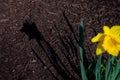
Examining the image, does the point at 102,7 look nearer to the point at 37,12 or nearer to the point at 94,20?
the point at 94,20

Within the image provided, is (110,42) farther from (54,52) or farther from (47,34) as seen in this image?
(47,34)

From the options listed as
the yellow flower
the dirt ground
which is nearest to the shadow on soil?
the dirt ground

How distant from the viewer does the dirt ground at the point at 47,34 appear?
2242 mm

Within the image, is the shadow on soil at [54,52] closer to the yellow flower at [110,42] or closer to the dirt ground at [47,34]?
the dirt ground at [47,34]

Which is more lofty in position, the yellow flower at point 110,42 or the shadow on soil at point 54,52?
the yellow flower at point 110,42

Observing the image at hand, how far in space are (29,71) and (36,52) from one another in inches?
8.7

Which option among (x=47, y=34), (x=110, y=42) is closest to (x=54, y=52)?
(x=47, y=34)

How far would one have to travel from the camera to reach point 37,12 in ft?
9.17

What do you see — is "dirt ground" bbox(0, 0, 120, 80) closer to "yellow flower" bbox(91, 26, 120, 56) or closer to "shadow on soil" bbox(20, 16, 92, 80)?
"shadow on soil" bbox(20, 16, 92, 80)

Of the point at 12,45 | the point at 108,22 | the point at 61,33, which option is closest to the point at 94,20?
the point at 108,22

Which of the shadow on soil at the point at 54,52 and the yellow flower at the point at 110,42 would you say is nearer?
the yellow flower at the point at 110,42

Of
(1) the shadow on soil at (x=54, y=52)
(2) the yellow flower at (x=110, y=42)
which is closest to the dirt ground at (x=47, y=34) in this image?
(1) the shadow on soil at (x=54, y=52)

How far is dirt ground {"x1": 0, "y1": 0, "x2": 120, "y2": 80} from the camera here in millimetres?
2242

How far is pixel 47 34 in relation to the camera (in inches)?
101
